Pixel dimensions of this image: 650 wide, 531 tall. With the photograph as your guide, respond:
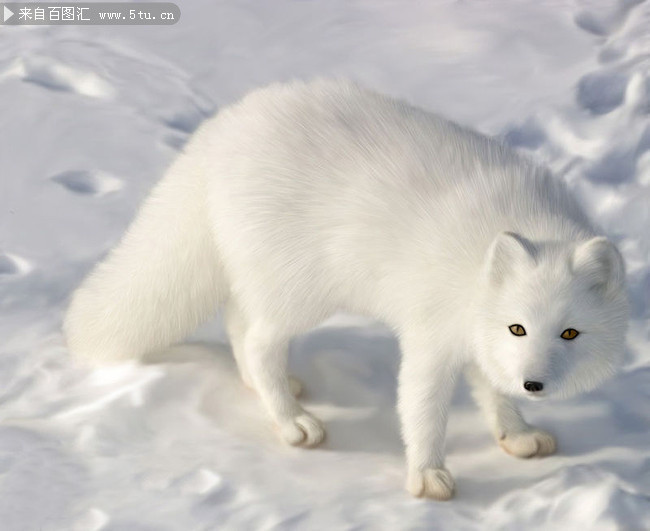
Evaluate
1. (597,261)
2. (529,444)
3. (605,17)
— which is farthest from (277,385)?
(605,17)

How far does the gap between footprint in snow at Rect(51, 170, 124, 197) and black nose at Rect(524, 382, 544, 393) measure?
7.42 ft

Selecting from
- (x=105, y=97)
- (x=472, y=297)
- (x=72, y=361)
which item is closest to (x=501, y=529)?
(x=472, y=297)

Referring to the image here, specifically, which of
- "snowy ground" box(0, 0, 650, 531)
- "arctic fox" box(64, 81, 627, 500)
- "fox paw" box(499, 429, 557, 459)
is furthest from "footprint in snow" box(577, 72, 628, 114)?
"fox paw" box(499, 429, 557, 459)

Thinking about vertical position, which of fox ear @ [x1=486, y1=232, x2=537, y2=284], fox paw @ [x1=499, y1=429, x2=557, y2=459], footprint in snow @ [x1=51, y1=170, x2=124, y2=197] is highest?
fox ear @ [x1=486, y1=232, x2=537, y2=284]

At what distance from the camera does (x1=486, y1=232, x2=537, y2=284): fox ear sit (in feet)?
8.80

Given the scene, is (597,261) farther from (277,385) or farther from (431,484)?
(277,385)

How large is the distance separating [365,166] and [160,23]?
107 inches

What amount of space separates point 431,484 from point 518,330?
54 centimetres

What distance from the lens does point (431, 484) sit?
9.87 feet

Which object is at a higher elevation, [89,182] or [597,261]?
[597,261]

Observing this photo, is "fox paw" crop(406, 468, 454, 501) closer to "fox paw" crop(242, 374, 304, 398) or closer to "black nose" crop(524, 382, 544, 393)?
"black nose" crop(524, 382, 544, 393)

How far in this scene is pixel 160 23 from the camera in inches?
215

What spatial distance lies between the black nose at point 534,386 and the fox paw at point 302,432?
31.3 inches

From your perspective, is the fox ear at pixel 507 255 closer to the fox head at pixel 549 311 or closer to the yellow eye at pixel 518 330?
the fox head at pixel 549 311
